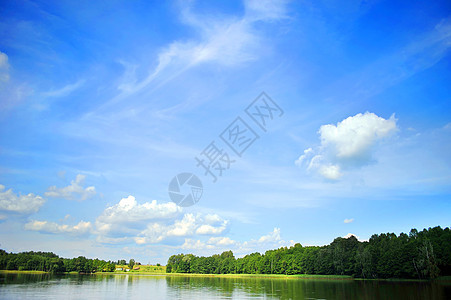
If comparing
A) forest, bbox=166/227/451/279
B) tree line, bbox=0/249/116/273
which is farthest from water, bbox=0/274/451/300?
tree line, bbox=0/249/116/273

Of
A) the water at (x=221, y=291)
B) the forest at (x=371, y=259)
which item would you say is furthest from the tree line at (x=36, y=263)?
Result: the water at (x=221, y=291)

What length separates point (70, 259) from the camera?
604ft

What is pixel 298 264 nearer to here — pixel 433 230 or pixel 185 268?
pixel 433 230

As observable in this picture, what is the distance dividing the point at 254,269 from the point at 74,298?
5276 inches

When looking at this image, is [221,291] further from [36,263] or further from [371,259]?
[36,263]

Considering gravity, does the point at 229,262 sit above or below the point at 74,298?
below

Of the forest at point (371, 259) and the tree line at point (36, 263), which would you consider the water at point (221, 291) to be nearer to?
the forest at point (371, 259)

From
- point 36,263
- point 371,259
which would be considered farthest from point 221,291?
point 36,263

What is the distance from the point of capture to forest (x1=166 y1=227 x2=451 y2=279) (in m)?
76.8

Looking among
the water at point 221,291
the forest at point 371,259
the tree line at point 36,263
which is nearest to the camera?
the water at point 221,291

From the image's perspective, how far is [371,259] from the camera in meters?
96.5

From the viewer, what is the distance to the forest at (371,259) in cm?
7675

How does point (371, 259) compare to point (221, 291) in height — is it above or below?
above

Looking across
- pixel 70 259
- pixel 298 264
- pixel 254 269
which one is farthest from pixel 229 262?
pixel 70 259
